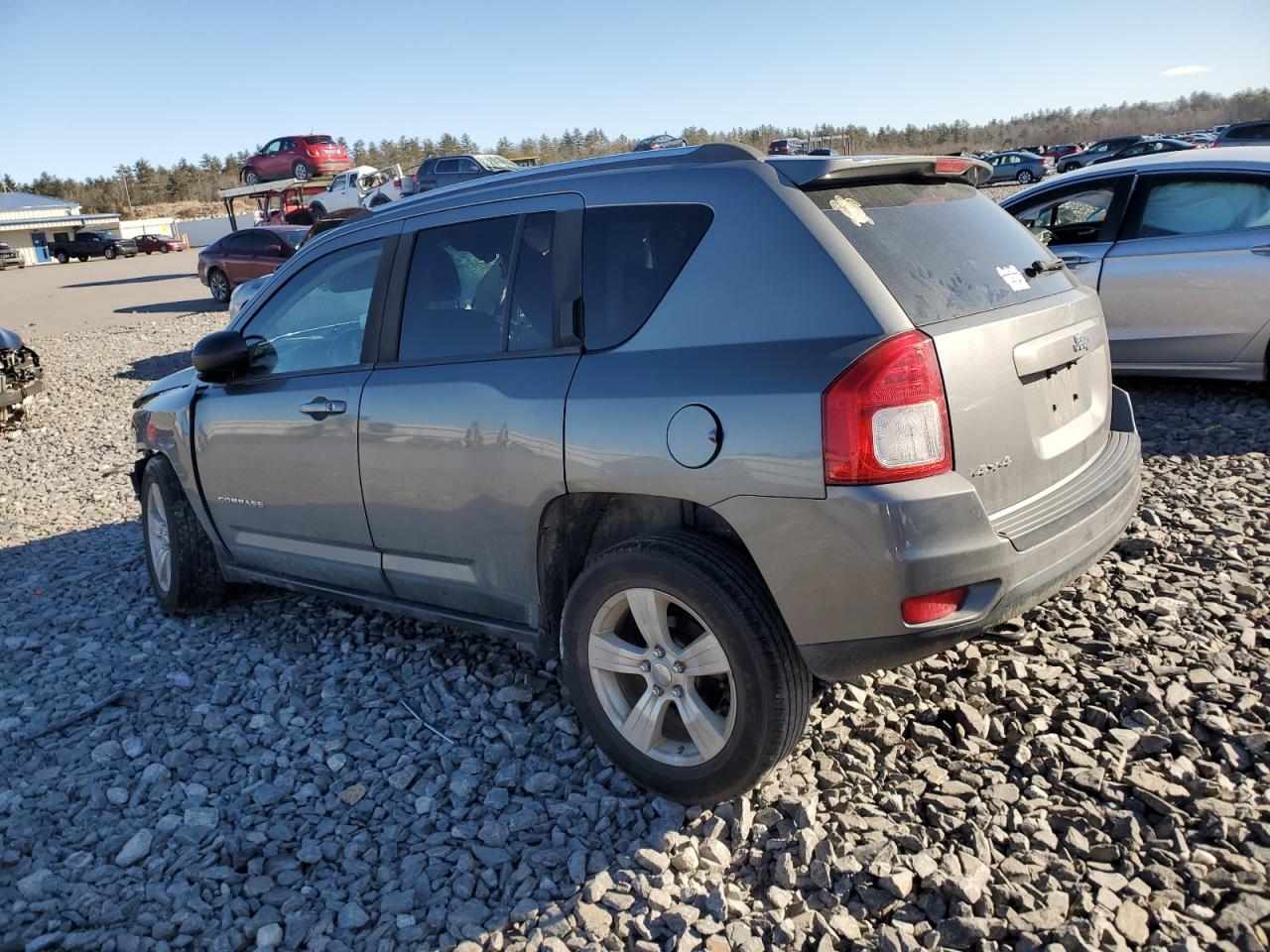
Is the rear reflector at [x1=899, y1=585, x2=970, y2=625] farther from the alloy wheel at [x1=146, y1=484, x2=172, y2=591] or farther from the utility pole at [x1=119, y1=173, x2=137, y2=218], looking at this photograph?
the utility pole at [x1=119, y1=173, x2=137, y2=218]

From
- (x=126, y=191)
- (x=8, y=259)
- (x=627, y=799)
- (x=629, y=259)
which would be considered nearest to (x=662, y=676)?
(x=627, y=799)

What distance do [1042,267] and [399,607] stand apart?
8.83ft

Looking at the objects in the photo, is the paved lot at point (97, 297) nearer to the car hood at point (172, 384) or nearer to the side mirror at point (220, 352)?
the car hood at point (172, 384)

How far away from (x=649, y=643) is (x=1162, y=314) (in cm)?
540

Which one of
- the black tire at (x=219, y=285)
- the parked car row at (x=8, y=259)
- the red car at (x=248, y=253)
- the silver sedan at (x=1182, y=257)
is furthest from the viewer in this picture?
the parked car row at (x=8, y=259)

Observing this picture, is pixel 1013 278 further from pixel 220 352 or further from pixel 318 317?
pixel 220 352

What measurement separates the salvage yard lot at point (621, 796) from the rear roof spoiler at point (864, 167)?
65.9 inches

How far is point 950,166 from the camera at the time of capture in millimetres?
3191

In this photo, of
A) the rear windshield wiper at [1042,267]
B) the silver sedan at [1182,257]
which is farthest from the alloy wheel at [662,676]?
the silver sedan at [1182,257]

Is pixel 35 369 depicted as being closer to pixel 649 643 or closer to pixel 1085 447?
pixel 649 643

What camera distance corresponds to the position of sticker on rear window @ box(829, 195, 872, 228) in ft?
9.30

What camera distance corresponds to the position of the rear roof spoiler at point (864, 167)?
286 centimetres

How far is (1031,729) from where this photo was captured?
314 cm

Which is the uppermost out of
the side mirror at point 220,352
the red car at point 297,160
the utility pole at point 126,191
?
the utility pole at point 126,191
